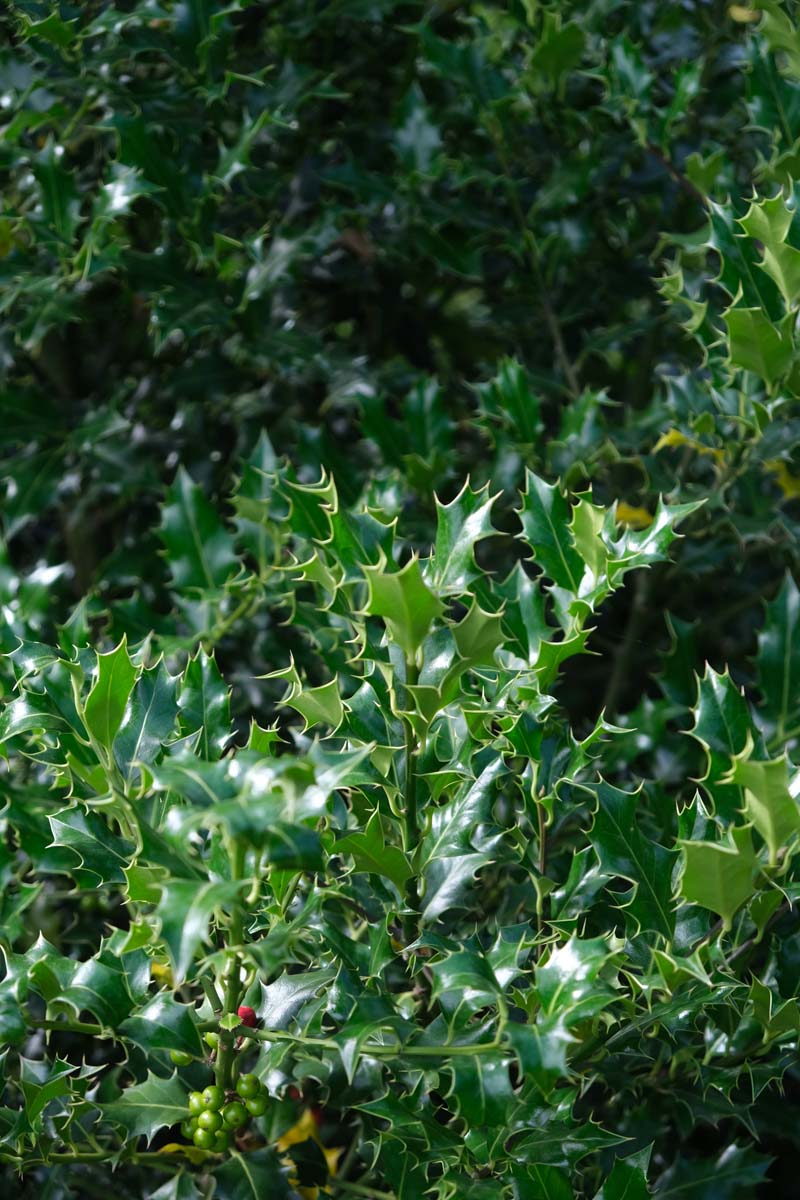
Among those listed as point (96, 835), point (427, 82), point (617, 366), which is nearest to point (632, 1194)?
point (96, 835)

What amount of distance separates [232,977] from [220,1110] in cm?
18

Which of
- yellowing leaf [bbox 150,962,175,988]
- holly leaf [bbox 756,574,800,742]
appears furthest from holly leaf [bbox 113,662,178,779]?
holly leaf [bbox 756,574,800,742]

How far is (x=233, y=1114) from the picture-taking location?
3.19 ft

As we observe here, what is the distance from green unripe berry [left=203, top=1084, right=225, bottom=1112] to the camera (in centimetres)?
97

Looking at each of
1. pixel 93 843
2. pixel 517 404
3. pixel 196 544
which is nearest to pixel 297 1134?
pixel 93 843

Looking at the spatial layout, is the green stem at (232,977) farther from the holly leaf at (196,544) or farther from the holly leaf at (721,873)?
the holly leaf at (196,544)

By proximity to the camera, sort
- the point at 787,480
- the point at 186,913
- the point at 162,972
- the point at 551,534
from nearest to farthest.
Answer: the point at 186,913
the point at 551,534
the point at 162,972
the point at 787,480

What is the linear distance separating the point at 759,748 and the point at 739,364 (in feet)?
1.62

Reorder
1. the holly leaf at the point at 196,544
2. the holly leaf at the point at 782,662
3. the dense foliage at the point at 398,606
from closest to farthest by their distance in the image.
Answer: the dense foliage at the point at 398,606, the holly leaf at the point at 782,662, the holly leaf at the point at 196,544

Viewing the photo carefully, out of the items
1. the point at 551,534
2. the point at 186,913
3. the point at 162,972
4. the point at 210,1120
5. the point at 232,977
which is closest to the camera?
the point at 186,913

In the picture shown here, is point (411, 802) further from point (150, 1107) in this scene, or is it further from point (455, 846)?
point (150, 1107)

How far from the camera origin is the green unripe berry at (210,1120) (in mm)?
963

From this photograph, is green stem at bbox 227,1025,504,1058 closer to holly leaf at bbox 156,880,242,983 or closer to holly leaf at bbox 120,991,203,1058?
holly leaf at bbox 120,991,203,1058

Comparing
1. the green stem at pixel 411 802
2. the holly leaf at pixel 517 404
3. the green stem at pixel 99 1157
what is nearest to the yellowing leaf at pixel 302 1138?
the green stem at pixel 99 1157
